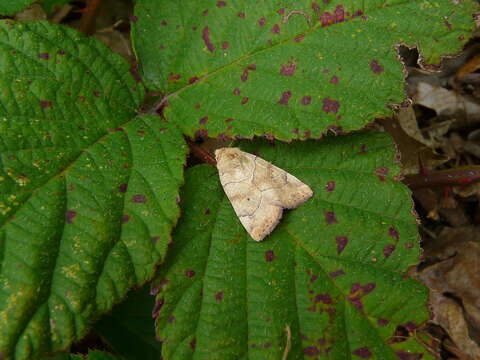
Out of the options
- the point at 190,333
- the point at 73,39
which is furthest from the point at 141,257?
the point at 73,39

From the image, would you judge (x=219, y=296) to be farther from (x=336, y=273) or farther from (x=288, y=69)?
(x=288, y=69)

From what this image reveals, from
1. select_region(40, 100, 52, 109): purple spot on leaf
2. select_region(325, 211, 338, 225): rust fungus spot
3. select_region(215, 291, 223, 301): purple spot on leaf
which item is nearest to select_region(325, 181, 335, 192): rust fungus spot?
select_region(325, 211, 338, 225): rust fungus spot

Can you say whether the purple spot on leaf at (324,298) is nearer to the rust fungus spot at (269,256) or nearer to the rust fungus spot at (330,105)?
the rust fungus spot at (269,256)

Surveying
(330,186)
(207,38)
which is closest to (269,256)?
(330,186)

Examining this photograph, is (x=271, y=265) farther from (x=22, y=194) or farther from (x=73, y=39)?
(x=73, y=39)

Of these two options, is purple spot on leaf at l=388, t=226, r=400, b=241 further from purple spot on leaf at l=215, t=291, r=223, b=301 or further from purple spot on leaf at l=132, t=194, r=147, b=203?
purple spot on leaf at l=132, t=194, r=147, b=203

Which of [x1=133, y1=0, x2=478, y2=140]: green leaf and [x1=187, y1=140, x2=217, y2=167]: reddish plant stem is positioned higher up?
[x1=133, y1=0, x2=478, y2=140]: green leaf
